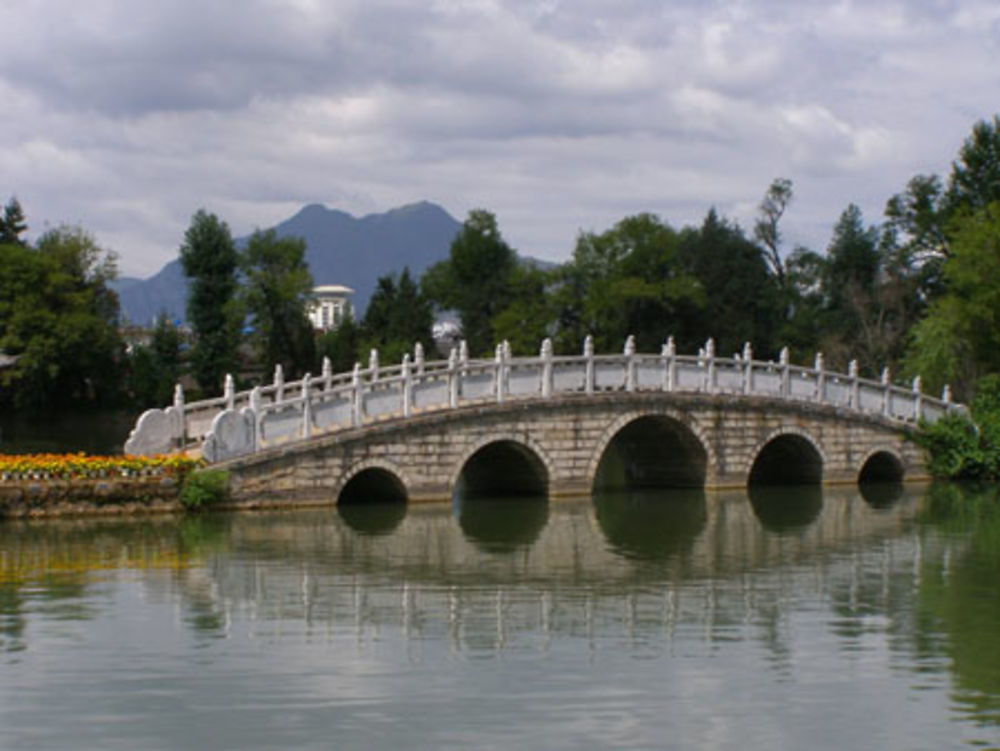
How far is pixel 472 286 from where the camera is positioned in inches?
2047

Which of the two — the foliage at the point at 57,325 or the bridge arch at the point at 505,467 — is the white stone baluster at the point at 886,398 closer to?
the bridge arch at the point at 505,467

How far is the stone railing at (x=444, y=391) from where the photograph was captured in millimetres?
20422

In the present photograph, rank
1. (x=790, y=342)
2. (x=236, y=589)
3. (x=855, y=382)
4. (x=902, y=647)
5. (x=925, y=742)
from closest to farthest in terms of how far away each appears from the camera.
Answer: (x=925, y=742)
(x=902, y=647)
(x=236, y=589)
(x=855, y=382)
(x=790, y=342)

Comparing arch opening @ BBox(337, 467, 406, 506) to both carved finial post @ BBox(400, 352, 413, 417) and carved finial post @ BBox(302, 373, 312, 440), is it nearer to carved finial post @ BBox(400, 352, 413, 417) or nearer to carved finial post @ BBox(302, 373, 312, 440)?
carved finial post @ BBox(400, 352, 413, 417)

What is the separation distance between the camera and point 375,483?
23.3 meters

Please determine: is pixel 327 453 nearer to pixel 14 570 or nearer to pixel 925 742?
pixel 14 570

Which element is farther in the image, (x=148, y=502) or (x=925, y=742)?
(x=148, y=502)

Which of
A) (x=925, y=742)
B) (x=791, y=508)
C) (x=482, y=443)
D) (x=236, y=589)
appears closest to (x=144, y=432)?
(x=482, y=443)

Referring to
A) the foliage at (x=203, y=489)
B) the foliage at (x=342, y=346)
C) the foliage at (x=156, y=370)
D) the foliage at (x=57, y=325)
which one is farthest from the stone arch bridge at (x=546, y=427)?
the foliage at (x=342, y=346)

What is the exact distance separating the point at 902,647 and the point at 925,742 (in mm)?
2914

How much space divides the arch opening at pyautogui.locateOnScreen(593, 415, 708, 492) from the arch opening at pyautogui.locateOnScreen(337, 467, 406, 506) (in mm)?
5312

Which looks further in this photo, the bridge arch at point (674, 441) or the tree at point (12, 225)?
the tree at point (12, 225)

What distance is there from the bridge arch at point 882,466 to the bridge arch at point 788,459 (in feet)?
3.39

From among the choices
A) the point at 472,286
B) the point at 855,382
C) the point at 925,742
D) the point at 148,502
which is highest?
the point at 472,286
